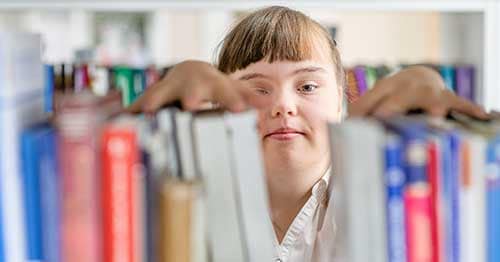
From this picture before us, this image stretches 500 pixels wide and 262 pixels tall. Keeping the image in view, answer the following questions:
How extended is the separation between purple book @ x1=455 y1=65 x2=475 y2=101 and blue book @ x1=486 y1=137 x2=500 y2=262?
1.37 meters

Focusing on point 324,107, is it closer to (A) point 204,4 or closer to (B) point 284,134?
(B) point 284,134

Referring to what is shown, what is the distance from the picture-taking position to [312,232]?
2.90 feet

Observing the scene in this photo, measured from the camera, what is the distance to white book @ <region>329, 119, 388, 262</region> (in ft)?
1.83

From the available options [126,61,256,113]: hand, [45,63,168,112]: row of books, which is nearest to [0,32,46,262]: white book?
[126,61,256,113]: hand

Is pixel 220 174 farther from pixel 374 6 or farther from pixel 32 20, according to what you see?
pixel 32 20

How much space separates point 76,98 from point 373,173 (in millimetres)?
240

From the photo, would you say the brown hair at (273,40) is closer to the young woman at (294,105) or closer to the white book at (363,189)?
the young woman at (294,105)

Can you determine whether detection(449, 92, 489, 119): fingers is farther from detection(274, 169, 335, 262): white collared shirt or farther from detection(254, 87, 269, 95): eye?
detection(254, 87, 269, 95): eye

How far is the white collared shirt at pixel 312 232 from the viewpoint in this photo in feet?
2.59

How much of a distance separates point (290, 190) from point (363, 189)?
1.38 ft

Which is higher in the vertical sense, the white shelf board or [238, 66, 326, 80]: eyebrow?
the white shelf board

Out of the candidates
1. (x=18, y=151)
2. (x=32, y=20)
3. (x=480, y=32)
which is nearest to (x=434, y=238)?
(x=18, y=151)

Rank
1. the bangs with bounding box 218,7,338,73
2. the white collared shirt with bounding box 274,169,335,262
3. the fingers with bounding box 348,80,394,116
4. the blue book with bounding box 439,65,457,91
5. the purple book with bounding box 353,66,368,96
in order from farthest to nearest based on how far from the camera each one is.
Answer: the blue book with bounding box 439,65,457,91 → the purple book with bounding box 353,66,368,96 → the bangs with bounding box 218,7,338,73 → the white collared shirt with bounding box 274,169,335,262 → the fingers with bounding box 348,80,394,116

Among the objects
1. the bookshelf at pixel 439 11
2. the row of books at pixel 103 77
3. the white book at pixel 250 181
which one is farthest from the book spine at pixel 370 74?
the white book at pixel 250 181
